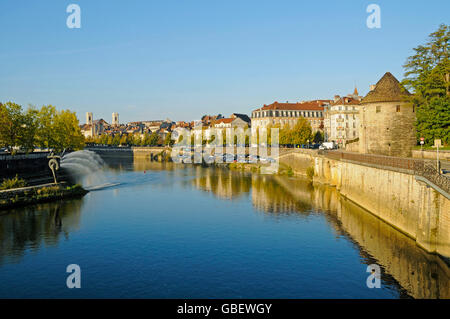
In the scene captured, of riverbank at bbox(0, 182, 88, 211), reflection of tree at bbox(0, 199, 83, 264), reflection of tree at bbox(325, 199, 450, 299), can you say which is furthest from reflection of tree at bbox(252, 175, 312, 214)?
riverbank at bbox(0, 182, 88, 211)

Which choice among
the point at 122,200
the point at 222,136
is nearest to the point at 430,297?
the point at 122,200

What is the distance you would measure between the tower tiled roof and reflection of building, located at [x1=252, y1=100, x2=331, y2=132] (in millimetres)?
76235

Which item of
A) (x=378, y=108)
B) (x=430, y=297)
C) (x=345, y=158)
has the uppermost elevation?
(x=378, y=108)

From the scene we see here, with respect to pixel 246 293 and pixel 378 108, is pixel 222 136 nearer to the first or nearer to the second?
pixel 378 108

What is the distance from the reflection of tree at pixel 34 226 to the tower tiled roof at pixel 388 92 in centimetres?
3159

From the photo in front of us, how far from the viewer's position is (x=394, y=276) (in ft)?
65.8

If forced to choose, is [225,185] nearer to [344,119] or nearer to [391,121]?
[391,121]

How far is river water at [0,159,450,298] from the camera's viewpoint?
18719 millimetres

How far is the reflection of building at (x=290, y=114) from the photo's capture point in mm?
121625

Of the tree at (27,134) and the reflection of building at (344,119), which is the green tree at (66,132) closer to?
the tree at (27,134)

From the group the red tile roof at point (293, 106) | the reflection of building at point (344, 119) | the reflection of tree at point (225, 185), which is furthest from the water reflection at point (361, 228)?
the red tile roof at point (293, 106)

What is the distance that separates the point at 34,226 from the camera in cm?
2972

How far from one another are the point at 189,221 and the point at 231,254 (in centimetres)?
977

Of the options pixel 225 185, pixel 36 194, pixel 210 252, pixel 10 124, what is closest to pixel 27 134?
pixel 10 124
